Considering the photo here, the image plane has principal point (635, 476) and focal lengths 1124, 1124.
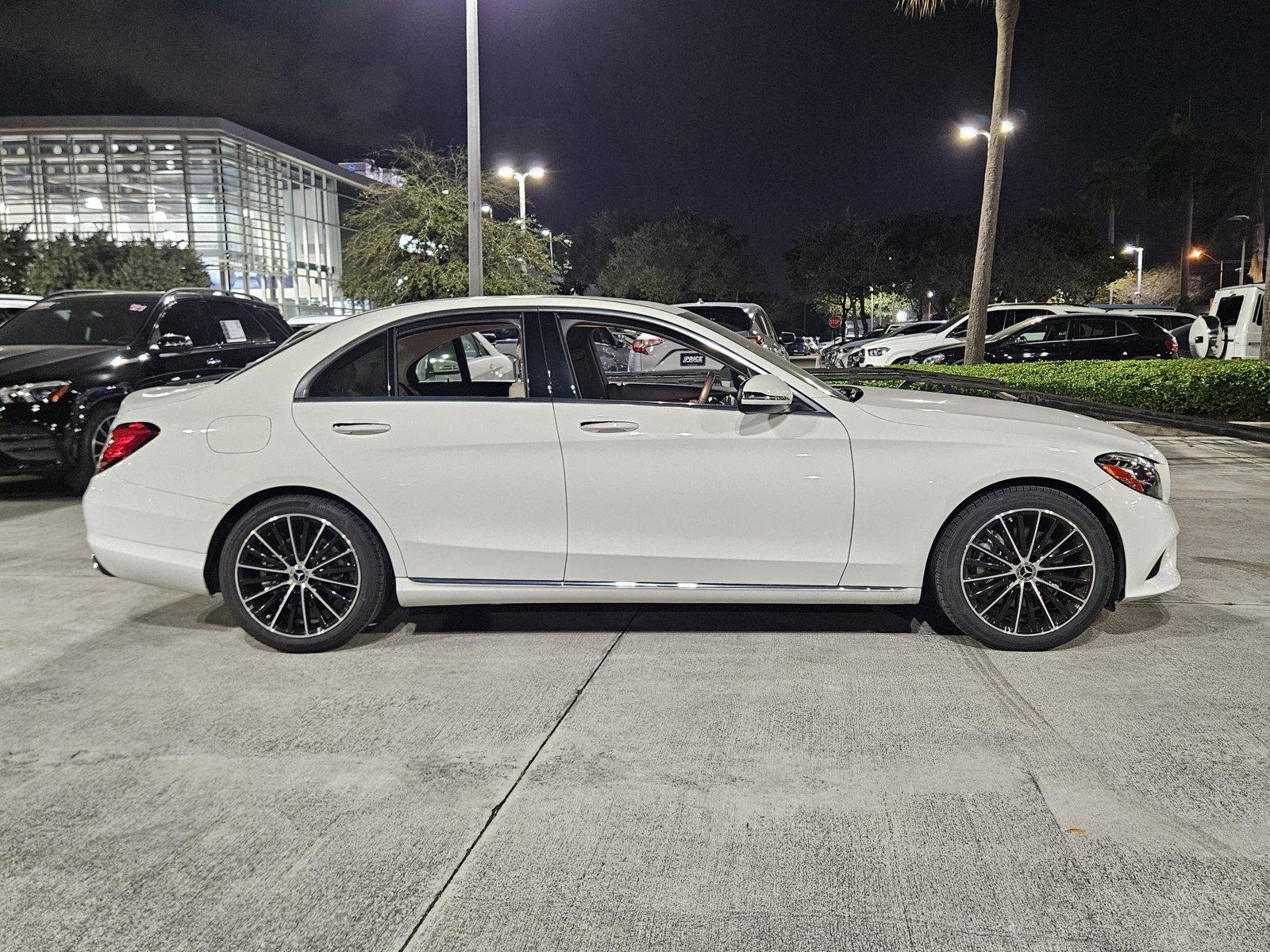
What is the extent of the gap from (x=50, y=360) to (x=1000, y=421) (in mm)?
8186

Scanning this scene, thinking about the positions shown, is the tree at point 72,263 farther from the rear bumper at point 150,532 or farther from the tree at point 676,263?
the rear bumper at point 150,532

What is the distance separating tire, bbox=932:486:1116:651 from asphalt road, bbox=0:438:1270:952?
18 centimetres

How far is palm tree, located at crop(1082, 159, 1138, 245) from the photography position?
3268 inches

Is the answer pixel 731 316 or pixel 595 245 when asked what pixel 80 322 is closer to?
pixel 731 316

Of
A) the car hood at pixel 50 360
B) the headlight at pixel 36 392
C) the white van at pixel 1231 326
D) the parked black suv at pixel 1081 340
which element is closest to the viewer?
the headlight at pixel 36 392

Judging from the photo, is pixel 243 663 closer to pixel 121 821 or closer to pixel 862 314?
pixel 121 821

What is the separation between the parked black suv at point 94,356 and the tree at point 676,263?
56.4 metres

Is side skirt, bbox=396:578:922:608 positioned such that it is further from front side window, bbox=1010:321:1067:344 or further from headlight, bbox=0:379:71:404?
front side window, bbox=1010:321:1067:344

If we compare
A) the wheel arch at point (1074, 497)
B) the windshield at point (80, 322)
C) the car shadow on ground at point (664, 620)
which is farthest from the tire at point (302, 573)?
the windshield at point (80, 322)

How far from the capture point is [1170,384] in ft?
53.2

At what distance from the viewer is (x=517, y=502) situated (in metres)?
5.17

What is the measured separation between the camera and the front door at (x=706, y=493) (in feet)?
16.8

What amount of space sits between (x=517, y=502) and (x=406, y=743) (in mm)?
1364

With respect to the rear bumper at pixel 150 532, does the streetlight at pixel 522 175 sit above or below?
above
